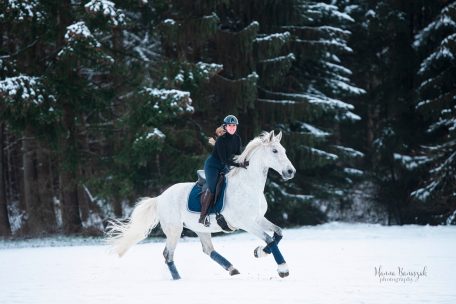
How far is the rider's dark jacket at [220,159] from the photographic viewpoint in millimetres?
10188

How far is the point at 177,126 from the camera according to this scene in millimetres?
23250

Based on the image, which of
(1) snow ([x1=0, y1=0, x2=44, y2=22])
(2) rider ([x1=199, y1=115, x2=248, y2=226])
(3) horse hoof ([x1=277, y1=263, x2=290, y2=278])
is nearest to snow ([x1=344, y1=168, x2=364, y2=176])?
(1) snow ([x1=0, y1=0, x2=44, y2=22])

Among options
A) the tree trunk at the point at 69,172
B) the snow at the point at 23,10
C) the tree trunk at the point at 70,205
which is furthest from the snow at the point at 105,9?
the tree trunk at the point at 70,205

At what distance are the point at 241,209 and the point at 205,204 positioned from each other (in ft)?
2.12

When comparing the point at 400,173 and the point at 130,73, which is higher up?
the point at 130,73

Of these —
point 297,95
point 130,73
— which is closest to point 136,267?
point 130,73

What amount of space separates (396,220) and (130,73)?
46.1 ft

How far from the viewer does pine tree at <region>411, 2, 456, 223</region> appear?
22.4 metres

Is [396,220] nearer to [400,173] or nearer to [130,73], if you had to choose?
[400,173]

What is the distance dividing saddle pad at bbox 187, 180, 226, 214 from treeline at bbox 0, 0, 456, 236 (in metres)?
10.0

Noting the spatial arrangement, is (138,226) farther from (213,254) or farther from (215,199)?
(215,199)

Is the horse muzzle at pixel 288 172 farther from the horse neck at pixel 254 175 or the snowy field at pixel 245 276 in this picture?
the snowy field at pixel 245 276

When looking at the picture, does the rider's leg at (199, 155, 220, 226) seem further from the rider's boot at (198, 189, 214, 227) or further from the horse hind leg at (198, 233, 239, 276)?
the horse hind leg at (198, 233, 239, 276)

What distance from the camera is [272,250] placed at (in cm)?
941
